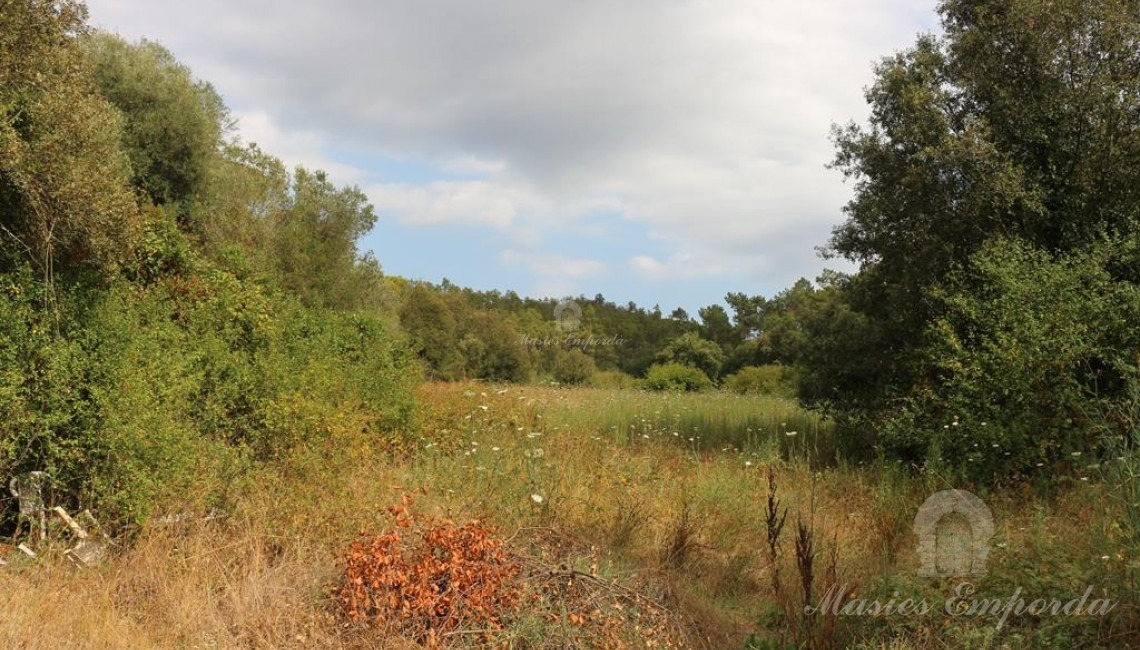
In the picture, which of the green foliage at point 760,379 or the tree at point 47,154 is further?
the green foliage at point 760,379

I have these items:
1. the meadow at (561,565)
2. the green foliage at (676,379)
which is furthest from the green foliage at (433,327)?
the meadow at (561,565)

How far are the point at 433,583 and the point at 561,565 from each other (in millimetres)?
708

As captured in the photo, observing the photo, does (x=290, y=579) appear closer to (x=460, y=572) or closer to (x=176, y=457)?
(x=460, y=572)

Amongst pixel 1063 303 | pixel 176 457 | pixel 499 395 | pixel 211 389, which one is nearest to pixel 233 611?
pixel 176 457

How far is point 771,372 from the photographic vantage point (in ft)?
104

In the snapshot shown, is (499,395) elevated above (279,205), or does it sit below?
below

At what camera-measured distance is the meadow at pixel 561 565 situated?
3.78 meters

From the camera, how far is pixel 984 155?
9969 millimetres


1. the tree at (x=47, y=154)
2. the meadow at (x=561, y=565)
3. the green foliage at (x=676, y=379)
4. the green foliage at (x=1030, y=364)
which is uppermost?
the tree at (x=47, y=154)

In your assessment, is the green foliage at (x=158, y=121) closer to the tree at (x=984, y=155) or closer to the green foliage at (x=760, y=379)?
the tree at (x=984, y=155)

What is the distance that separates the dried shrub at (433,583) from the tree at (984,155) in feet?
24.7

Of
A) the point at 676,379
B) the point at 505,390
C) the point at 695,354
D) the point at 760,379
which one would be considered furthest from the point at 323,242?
the point at 695,354

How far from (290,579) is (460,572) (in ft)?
3.70

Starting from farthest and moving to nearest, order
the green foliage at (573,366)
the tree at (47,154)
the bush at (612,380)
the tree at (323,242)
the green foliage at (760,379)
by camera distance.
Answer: the green foliage at (573,366), the bush at (612,380), the green foliage at (760,379), the tree at (323,242), the tree at (47,154)
